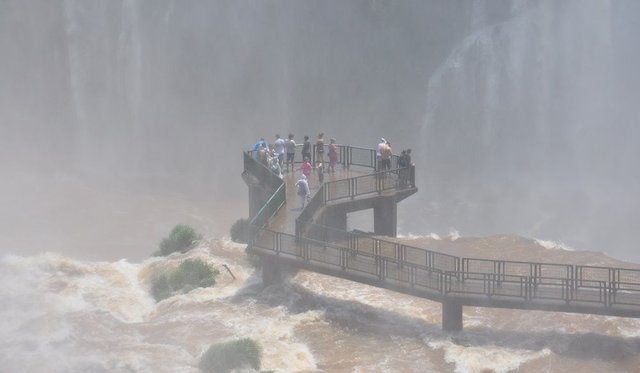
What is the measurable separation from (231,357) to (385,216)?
10.3 metres

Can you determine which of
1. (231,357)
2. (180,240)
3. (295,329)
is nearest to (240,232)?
(180,240)

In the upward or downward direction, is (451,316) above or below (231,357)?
above

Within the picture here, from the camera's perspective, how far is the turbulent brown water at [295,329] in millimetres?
22525

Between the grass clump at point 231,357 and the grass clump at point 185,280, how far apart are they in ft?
20.8

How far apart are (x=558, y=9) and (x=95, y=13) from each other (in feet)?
93.5

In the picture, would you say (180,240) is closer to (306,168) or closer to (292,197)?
(292,197)

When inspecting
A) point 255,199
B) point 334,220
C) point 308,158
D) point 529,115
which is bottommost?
point 334,220

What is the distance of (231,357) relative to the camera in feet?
72.1

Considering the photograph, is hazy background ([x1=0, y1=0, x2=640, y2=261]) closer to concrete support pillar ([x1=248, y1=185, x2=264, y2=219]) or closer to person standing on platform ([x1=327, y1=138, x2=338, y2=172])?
concrete support pillar ([x1=248, y1=185, x2=264, y2=219])

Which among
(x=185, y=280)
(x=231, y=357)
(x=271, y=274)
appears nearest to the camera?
(x=231, y=357)

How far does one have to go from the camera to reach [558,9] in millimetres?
51219

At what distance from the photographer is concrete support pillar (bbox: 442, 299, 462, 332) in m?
23.7

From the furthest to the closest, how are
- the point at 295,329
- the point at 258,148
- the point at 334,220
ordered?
the point at 258,148
the point at 334,220
the point at 295,329

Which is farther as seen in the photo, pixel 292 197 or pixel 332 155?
pixel 332 155
